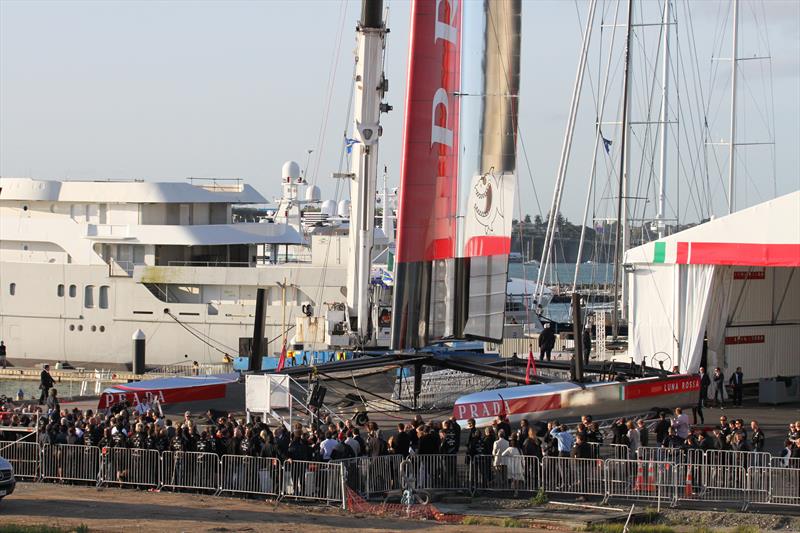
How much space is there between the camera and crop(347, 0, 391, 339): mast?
2631 centimetres

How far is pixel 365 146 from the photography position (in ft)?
87.3

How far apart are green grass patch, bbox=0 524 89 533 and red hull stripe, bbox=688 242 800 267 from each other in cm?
1559

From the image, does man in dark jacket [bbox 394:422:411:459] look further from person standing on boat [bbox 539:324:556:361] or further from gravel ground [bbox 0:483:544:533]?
person standing on boat [bbox 539:324:556:361]

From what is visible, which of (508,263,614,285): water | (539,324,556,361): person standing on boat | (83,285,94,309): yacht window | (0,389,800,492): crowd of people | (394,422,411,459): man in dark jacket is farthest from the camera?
(508,263,614,285): water

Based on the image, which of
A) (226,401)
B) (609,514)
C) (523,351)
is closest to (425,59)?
(226,401)

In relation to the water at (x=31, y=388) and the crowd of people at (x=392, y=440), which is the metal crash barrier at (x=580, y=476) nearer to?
the crowd of people at (x=392, y=440)

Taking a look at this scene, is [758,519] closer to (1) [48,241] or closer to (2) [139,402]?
(2) [139,402]

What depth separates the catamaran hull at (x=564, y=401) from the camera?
20078mm

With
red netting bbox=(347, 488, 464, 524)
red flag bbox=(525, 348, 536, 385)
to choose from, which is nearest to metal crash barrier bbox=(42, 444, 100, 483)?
red netting bbox=(347, 488, 464, 524)

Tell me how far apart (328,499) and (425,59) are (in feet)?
27.4

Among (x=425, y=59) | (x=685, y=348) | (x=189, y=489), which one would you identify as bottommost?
(x=189, y=489)

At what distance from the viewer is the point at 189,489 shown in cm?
1720

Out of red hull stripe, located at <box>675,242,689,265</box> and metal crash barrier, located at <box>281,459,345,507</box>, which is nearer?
metal crash barrier, located at <box>281,459,345,507</box>

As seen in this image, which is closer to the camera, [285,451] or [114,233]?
[285,451]
